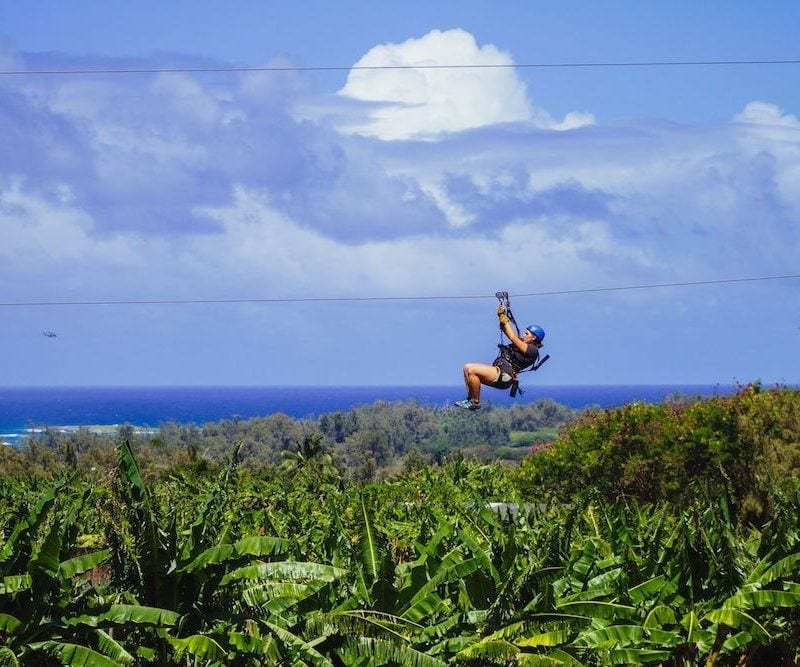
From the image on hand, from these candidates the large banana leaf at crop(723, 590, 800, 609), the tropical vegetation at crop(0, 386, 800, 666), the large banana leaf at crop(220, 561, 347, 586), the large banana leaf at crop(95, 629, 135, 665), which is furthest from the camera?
the large banana leaf at crop(723, 590, 800, 609)

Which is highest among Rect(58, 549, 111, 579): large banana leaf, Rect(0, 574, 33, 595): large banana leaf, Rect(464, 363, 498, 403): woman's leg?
Rect(464, 363, 498, 403): woman's leg

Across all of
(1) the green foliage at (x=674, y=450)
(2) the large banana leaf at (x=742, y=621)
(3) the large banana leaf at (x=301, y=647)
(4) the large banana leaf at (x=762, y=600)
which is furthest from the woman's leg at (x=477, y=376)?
(3) the large banana leaf at (x=301, y=647)

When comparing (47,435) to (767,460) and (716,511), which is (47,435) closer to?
(767,460)

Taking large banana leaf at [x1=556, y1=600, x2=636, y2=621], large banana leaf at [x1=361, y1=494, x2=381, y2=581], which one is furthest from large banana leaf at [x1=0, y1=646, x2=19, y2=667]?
large banana leaf at [x1=556, y1=600, x2=636, y2=621]

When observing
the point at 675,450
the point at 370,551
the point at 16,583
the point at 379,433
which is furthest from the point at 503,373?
the point at 379,433

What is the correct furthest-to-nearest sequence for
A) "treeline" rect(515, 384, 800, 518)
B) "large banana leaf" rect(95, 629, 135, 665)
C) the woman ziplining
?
"treeline" rect(515, 384, 800, 518) → the woman ziplining → "large banana leaf" rect(95, 629, 135, 665)

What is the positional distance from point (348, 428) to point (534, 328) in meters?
98.0

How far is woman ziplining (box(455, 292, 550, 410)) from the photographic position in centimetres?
1345

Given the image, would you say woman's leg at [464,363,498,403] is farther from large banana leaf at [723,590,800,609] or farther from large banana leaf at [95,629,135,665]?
large banana leaf at [95,629,135,665]

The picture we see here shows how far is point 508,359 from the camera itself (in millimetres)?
13570

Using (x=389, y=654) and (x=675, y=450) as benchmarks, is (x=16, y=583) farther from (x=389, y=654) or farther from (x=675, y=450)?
(x=675, y=450)

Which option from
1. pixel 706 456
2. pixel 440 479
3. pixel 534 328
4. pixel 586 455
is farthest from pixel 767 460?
pixel 534 328

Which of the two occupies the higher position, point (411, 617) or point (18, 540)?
point (18, 540)

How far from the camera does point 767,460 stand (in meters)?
19.8
